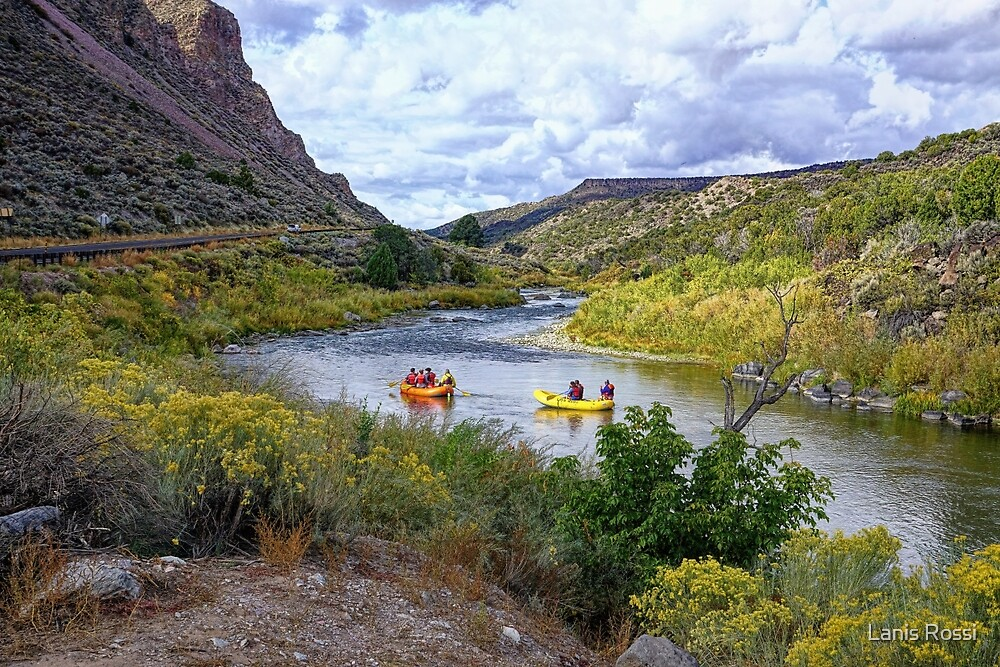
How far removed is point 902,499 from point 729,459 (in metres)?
6.91

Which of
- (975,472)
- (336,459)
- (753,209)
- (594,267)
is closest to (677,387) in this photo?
(975,472)

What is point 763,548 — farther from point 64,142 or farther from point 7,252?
point 64,142

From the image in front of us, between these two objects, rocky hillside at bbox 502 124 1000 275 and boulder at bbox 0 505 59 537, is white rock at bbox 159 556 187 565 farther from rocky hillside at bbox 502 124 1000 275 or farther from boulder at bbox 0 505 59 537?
rocky hillside at bbox 502 124 1000 275

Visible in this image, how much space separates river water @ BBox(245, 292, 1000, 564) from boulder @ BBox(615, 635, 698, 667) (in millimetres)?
5350

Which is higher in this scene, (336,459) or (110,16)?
(110,16)

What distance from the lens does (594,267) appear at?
276 ft

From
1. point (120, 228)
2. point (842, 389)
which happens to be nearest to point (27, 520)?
point (842, 389)

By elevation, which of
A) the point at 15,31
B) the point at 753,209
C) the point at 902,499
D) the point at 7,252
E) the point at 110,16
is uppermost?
the point at 110,16

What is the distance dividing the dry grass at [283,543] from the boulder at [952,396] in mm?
18177

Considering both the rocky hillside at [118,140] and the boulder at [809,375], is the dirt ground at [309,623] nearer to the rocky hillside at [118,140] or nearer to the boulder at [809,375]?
the boulder at [809,375]

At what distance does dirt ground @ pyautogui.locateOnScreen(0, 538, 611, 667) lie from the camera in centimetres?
418

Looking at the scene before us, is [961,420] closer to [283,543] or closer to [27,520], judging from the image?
[283,543]

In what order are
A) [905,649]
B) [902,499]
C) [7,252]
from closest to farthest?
[905,649] → [902,499] → [7,252]

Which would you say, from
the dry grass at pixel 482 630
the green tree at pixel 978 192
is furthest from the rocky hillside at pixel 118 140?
the green tree at pixel 978 192
